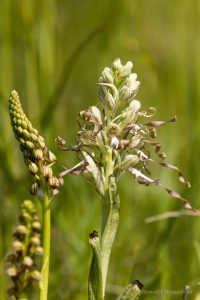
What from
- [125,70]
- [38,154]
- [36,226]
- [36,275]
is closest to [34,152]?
[38,154]

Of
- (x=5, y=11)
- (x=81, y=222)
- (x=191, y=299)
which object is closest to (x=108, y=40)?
(x=5, y=11)

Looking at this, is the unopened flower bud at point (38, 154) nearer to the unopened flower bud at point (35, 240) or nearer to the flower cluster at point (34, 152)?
the flower cluster at point (34, 152)

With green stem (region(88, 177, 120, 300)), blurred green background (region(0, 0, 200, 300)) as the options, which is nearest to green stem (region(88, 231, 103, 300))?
green stem (region(88, 177, 120, 300))

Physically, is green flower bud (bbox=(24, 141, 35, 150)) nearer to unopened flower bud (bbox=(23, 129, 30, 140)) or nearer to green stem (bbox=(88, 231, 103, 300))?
unopened flower bud (bbox=(23, 129, 30, 140))

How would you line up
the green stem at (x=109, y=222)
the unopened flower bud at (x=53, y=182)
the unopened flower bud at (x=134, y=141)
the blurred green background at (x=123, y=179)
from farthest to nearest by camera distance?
the blurred green background at (x=123, y=179) → the unopened flower bud at (x=134, y=141) → the green stem at (x=109, y=222) → the unopened flower bud at (x=53, y=182)

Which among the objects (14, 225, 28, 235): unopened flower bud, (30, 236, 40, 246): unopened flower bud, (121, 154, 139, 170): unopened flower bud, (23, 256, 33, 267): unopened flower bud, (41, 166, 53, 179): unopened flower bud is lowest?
(23, 256, 33, 267): unopened flower bud

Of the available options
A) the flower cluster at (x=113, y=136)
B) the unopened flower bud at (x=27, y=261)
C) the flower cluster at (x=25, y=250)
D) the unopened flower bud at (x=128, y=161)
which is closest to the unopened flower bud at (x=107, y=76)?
the flower cluster at (x=113, y=136)
